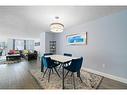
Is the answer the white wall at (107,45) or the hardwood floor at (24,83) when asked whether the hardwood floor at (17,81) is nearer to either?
the hardwood floor at (24,83)

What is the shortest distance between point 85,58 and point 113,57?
1377 millimetres

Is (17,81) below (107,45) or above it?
below

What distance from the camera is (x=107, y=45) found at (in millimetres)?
3457

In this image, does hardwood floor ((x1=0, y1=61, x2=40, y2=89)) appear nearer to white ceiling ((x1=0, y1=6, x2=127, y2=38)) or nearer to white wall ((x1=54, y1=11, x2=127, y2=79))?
white ceiling ((x1=0, y1=6, x2=127, y2=38))

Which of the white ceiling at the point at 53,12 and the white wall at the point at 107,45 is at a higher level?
the white ceiling at the point at 53,12

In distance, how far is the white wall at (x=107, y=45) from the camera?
3.01 m

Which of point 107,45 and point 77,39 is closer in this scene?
point 107,45

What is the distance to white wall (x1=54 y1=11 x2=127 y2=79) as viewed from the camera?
3.01 meters

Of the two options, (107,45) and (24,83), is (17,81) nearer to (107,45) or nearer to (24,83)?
(24,83)

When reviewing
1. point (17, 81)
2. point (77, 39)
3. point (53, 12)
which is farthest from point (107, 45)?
point (17, 81)

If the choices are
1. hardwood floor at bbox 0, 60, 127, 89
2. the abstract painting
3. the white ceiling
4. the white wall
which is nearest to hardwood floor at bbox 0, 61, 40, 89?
hardwood floor at bbox 0, 60, 127, 89

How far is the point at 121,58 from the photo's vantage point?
303cm

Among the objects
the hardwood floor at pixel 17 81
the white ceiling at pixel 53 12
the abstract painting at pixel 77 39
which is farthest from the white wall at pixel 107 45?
the hardwood floor at pixel 17 81
